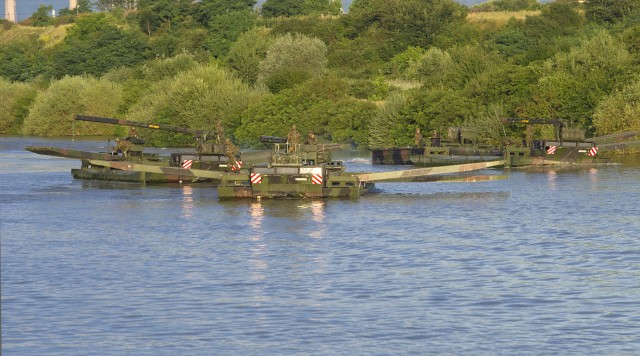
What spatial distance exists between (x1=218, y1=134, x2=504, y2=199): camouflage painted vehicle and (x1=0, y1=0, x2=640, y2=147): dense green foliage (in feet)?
100

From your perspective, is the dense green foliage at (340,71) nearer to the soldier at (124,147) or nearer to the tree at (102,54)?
the tree at (102,54)

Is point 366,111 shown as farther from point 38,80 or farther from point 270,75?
point 38,80

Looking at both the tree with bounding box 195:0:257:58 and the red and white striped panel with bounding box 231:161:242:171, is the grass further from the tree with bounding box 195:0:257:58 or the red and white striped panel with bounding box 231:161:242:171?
the red and white striped panel with bounding box 231:161:242:171

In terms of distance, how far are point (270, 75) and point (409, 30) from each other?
25566mm

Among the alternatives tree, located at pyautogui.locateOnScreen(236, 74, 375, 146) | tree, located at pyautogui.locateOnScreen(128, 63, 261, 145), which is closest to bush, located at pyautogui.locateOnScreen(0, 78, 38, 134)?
tree, located at pyautogui.locateOnScreen(128, 63, 261, 145)

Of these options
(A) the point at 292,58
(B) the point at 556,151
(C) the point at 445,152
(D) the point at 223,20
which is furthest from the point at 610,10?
(B) the point at 556,151

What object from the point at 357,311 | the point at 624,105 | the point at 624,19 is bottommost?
the point at 357,311

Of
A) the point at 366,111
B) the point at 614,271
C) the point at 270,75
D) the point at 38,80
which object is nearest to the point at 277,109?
the point at 366,111

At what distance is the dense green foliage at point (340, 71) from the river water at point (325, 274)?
114 ft

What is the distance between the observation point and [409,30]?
493 ft

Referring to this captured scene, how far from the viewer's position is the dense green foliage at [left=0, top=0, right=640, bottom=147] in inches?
3708

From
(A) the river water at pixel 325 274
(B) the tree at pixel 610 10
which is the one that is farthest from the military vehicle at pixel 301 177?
(B) the tree at pixel 610 10

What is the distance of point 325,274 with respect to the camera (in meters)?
34.9

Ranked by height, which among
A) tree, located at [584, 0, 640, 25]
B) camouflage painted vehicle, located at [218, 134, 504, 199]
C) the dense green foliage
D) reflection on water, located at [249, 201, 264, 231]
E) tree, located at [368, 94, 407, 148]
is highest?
tree, located at [584, 0, 640, 25]
